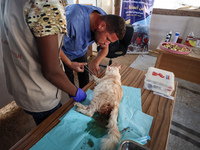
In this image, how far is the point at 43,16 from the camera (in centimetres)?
53

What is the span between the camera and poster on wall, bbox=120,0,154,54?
364 cm

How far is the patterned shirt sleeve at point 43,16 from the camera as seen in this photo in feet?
1.73

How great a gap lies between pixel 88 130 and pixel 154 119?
571mm

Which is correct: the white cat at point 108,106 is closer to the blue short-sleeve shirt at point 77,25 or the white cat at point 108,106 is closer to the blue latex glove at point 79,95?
the blue latex glove at point 79,95

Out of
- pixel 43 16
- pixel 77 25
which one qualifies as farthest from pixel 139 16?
pixel 43 16

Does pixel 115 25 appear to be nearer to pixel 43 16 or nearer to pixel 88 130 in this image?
pixel 43 16

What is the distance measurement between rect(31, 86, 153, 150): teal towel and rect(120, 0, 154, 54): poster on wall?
3.48 meters

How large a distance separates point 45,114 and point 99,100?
462 mm

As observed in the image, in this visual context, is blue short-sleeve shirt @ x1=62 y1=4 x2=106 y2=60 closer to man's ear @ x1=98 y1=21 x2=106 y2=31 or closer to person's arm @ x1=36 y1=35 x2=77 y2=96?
man's ear @ x1=98 y1=21 x2=106 y2=31

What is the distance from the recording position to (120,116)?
0.99 metres

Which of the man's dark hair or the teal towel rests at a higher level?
the man's dark hair


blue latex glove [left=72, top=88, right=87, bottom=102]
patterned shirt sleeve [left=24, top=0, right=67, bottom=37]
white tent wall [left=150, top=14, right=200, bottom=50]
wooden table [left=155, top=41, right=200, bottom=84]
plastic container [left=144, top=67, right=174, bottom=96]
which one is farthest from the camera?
white tent wall [left=150, top=14, right=200, bottom=50]

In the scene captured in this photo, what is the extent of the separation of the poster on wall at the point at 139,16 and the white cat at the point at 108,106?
3.22m

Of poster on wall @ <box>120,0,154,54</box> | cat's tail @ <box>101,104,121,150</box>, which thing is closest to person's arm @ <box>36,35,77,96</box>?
cat's tail @ <box>101,104,121,150</box>
